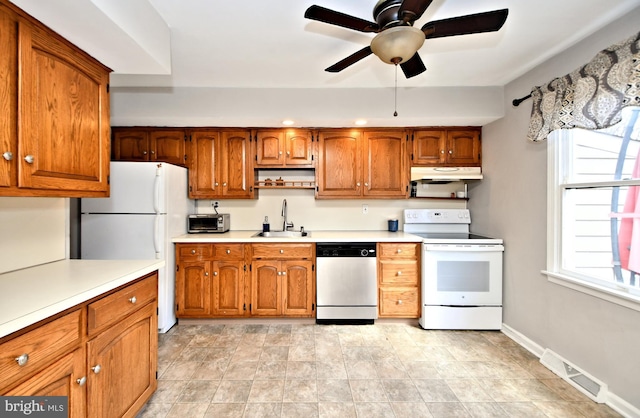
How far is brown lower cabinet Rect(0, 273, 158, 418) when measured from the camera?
90 cm

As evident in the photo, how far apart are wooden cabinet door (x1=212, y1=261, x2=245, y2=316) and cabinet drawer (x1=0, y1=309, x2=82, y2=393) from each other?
Answer: 5.44 feet

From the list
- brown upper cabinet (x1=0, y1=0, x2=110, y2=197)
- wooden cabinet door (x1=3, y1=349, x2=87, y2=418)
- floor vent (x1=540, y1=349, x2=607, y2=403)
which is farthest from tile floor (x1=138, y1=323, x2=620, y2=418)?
brown upper cabinet (x1=0, y1=0, x2=110, y2=197)

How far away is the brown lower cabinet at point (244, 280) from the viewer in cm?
277

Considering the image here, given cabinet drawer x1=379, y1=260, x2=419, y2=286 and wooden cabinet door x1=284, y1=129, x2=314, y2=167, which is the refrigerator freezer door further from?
cabinet drawer x1=379, y1=260, x2=419, y2=286

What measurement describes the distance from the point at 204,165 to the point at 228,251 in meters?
1.07

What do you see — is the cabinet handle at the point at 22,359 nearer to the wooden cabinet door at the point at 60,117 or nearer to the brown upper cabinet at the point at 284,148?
the wooden cabinet door at the point at 60,117

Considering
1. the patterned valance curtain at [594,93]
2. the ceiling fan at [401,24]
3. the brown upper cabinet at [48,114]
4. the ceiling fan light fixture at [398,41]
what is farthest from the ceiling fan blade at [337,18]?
the patterned valance curtain at [594,93]

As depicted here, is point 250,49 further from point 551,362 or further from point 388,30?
point 551,362

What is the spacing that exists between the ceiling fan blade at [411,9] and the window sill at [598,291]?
2.03 meters

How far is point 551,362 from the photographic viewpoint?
2074mm

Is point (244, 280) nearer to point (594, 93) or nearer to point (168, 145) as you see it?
point (168, 145)

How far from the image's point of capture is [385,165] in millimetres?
3127

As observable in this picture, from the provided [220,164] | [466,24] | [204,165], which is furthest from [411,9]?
[204,165]

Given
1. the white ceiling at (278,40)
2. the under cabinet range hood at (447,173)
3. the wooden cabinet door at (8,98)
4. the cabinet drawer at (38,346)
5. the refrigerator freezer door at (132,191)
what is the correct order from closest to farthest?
1. the cabinet drawer at (38,346)
2. the wooden cabinet door at (8,98)
3. the white ceiling at (278,40)
4. the refrigerator freezer door at (132,191)
5. the under cabinet range hood at (447,173)
